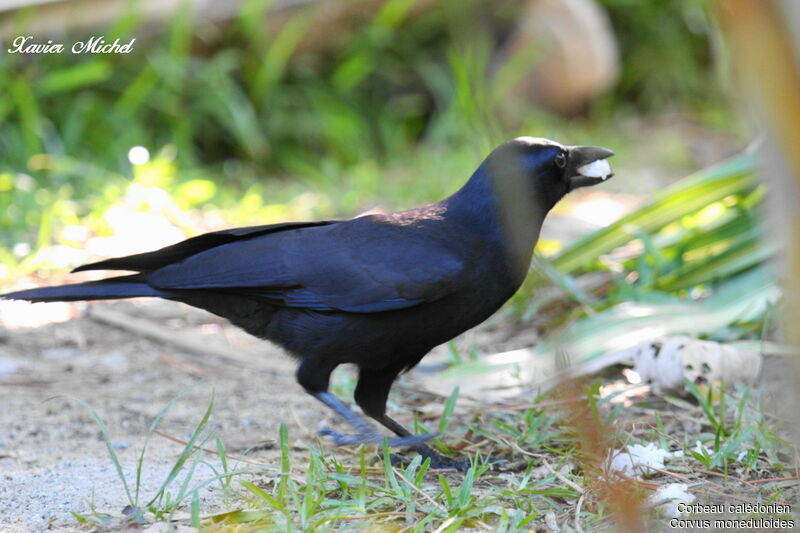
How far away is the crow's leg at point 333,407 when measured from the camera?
2596mm

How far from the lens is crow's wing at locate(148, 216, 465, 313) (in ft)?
8.25

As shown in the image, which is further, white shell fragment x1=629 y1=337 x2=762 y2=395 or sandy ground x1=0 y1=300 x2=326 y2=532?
white shell fragment x1=629 y1=337 x2=762 y2=395

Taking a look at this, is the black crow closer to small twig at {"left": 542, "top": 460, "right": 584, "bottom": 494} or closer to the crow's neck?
the crow's neck

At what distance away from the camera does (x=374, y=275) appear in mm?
2580

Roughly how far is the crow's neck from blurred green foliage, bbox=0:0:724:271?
210 cm

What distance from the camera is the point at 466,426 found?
2.91 meters

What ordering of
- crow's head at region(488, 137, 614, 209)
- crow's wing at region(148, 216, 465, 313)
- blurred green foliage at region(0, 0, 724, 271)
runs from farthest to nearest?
blurred green foliage at region(0, 0, 724, 271) → crow's head at region(488, 137, 614, 209) → crow's wing at region(148, 216, 465, 313)

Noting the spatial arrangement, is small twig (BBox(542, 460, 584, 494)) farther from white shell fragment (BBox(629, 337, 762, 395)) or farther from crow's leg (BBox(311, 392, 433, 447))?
white shell fragment (BBox(629, 337, 762, 395))

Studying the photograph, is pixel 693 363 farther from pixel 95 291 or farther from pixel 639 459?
pixel 95 291

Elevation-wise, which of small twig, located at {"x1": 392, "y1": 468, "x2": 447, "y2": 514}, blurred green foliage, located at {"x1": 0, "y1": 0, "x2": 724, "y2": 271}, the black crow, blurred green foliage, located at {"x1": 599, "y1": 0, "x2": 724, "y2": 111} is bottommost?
small twig, located at {"x1": 392, "y1": 468, "x2": 447, "y2": 514}

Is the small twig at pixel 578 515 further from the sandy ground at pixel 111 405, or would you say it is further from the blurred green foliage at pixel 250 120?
the blurred green foliage at pixel 250 120

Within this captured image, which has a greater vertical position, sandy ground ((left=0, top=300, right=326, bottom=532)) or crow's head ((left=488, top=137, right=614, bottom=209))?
crow's head ((left=488, top=137, right=614, bottom=209))

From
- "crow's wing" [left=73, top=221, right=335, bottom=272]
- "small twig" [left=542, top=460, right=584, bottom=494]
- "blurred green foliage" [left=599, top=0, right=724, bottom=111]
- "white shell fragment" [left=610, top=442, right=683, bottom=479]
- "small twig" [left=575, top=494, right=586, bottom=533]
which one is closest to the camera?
"small twig" [left=575, top=494, right=586, bottom=533]

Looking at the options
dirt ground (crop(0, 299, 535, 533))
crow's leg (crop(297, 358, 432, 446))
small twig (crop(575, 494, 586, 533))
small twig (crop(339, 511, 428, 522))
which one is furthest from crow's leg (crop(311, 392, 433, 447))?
small twig (crop(575, 494, 586, 533))
